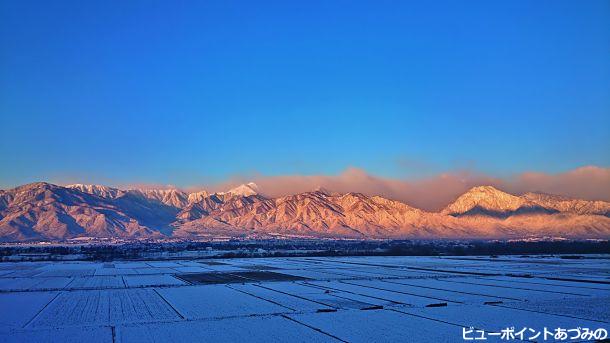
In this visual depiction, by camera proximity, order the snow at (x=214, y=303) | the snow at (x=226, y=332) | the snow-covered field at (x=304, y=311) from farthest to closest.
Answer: the snow at (x=214, y=303) < the snow-covered field at (x=304, y=311) < the snow at (x=226, y=332)

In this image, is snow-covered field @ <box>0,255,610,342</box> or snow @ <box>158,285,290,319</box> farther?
snow @ <box>158,285,290,319</box>

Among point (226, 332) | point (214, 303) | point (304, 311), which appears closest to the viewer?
point (226, 332)

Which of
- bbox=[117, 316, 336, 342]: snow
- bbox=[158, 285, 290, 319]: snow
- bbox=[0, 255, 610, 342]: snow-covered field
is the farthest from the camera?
bbox=[158, 285, 290, 319]: snow

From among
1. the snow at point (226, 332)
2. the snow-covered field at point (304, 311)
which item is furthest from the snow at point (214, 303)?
the snow at point (226, 332)

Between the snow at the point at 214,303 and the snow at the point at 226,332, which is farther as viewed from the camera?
the snow at the point at 214,303

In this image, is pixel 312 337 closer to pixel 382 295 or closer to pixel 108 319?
pixel 108 319

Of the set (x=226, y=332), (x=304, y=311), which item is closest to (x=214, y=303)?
(x=304, y=311)

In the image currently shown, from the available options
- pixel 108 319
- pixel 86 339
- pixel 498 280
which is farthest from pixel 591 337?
pixel 498 280

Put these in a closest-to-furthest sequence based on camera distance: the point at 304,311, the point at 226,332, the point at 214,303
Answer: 1. the point at 226,332
2. the point at 304,311
3. the point at 214,303

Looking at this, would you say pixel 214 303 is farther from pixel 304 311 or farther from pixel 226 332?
pixel 226 332

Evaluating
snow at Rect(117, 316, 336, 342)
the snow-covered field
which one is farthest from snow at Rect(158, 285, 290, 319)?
snow at Rect(117, 316, 336, 342)

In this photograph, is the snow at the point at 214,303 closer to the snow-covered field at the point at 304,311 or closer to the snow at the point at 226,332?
the snow-covered field at the point at 304,311

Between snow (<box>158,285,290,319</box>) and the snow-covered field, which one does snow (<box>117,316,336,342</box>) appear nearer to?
the snow-covered field
